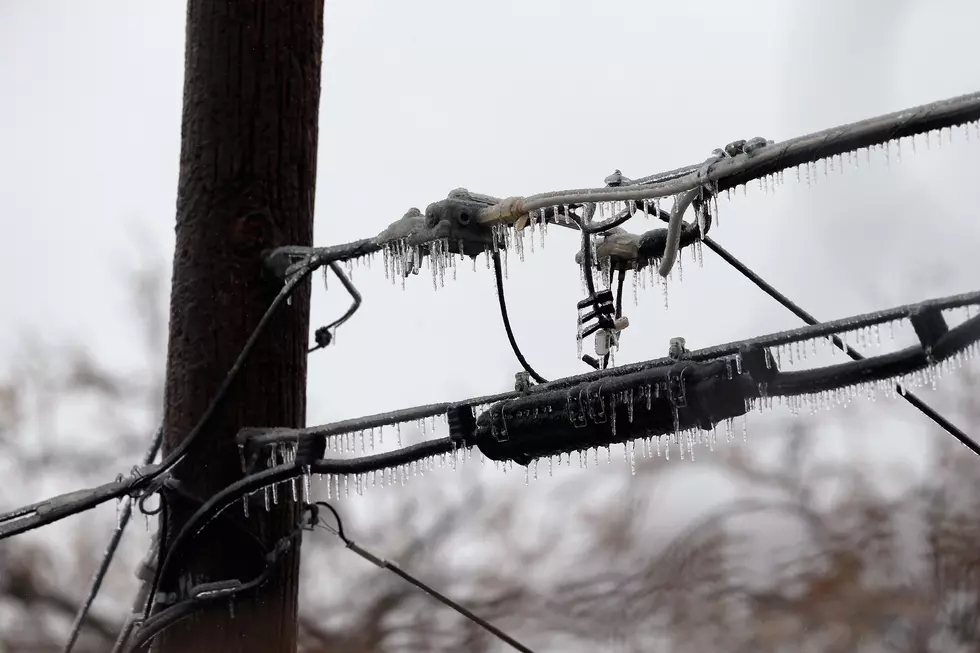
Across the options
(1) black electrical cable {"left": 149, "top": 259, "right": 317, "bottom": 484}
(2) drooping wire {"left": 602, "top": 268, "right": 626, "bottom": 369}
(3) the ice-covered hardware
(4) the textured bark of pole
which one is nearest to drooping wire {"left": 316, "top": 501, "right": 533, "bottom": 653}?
(4) the textured bark of pole

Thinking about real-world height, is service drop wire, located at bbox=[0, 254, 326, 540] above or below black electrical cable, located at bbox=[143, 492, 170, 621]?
above

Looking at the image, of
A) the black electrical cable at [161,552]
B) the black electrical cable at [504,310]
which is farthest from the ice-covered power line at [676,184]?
the black electrical cable at [161,552]

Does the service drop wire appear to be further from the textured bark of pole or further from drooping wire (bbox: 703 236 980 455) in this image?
drooping wire (bbox: 703 236 980 455)

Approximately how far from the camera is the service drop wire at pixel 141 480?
1.19 metres

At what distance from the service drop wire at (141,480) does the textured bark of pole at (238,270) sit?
0.05 feet

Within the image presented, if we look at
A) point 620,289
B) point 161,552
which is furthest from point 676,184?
point 161,552

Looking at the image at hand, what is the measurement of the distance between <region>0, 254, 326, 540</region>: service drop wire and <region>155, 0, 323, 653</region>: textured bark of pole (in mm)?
15

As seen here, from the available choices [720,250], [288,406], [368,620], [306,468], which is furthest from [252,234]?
[368,620]

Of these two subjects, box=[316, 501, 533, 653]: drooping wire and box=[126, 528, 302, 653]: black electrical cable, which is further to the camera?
box=[316, 501, 533, 653]: drooping wire

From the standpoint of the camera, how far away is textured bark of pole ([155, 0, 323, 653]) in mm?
1197

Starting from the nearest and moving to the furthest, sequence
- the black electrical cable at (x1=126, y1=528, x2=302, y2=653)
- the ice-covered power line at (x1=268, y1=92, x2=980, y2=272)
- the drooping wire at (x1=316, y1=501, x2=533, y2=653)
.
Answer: the ice-covered power line at (x1=268, y1=92, x2=980, y2=272), the black electrical cable at (x1=126, y1=528, x2=302, y2=653), the drooping wire at (x1=316, y1=501, x2=533, y2=653)

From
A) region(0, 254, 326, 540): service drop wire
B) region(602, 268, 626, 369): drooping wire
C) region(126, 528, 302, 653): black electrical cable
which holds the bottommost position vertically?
region(126, 528, 302, 653): black electrical cable

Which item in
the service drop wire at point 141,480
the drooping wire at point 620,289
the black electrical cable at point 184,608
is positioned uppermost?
the drooping wire at point 620,289

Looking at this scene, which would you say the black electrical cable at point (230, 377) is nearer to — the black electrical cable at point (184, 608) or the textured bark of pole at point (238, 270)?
the textured bark of pole at point (238, 270)
